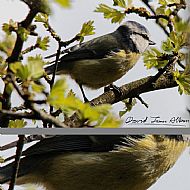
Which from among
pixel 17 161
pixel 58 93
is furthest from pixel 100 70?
pixel 58 93

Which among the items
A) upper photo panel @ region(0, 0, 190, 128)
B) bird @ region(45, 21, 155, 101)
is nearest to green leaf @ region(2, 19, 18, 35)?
upper photo panel @ region(0, 0, 190, 128)

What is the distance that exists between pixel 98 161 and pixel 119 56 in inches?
9.3

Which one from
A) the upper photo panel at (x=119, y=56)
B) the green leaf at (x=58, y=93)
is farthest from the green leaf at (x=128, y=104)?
the green leaf at (x=58, y=93)

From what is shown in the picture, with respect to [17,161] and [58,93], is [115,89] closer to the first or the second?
[17,161]

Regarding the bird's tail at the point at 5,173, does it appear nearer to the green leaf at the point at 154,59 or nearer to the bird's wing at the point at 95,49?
the bird's wing at the point at 95,49

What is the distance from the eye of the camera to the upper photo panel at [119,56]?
2.88ft

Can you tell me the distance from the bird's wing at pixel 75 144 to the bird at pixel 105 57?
95 millimetres

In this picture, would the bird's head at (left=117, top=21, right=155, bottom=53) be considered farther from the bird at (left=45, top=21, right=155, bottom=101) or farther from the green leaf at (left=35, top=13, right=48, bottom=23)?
the green leaf at (left=35, top=13, right=48, bottom=23)

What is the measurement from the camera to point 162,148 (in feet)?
2.98

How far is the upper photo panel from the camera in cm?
88

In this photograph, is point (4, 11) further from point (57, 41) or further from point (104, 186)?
point (104, 186)

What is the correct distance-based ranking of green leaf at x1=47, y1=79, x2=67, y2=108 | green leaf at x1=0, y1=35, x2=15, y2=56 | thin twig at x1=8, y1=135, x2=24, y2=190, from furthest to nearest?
thin twig at x1=8, y1=135, x2=24, y2=190 → green leaf at x1=0, y1=35, x2=15, y2=56 → green leaf at x1=47, y1=79, x2=67, y2=108

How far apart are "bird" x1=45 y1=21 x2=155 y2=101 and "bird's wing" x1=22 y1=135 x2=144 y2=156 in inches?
3.8

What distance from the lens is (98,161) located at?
2.94 feet
